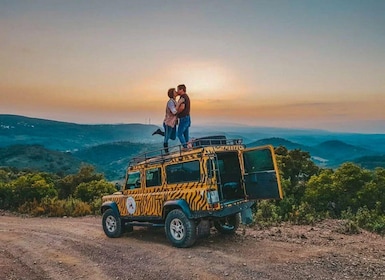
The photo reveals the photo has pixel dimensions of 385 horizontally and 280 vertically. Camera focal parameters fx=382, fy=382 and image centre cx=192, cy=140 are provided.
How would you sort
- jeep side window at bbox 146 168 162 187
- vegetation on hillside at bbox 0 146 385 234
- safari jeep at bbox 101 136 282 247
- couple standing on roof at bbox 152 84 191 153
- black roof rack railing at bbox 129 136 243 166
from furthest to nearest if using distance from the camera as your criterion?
vegetation on hillside at bbox 0 146 385 234 → couple standing on roof at bbox 152 84 191 153 → jeep side window at bbox 146 168 162 187 → black roof rack railing at bbox 129 136 243 166 → safari jeep at bbox 101 136 282 247

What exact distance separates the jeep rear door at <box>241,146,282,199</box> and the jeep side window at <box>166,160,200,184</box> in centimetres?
154

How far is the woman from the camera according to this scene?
1245cm

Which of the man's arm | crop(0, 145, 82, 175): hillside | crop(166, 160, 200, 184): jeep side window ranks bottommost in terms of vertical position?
crop(0, 145, 82, 175): hillside

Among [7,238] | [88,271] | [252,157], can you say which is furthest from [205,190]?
[7,238]

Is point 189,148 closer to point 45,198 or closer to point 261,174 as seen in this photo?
point 261,174

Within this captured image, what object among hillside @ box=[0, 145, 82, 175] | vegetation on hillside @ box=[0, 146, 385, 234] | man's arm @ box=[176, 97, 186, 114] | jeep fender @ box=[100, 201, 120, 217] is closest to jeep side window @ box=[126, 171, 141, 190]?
jeep fender @ box=[100, 201, 120, 217]

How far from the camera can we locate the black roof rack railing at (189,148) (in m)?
10.3

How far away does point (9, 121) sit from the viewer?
186 metres

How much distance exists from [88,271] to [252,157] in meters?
5.09

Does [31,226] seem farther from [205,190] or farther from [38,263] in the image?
[205,190]

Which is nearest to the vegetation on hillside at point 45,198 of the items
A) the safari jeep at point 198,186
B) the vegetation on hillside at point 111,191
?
the vegetation on hillside at point 111,191

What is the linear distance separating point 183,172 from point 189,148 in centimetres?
67

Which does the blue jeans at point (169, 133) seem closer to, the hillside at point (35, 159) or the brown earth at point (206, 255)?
the brown earth at point (206, 255)

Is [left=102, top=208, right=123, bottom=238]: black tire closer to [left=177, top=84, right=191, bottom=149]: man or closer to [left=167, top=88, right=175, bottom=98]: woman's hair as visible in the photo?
[left=177, top=84, right=191, bottom=149]: man
